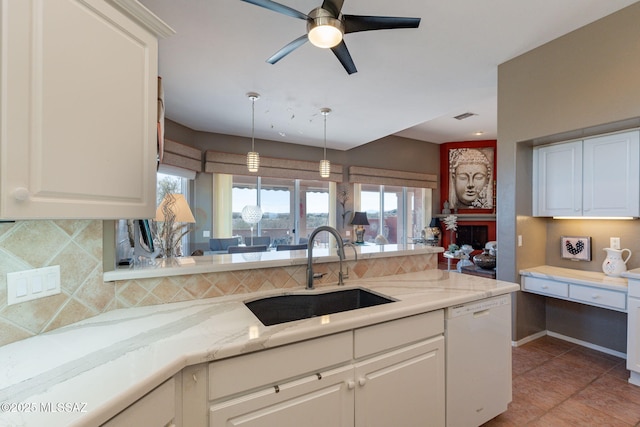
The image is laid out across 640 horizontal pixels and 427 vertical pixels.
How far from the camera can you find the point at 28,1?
31.5 inches

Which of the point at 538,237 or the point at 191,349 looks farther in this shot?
the point at 538,237

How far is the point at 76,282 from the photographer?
1185 mm

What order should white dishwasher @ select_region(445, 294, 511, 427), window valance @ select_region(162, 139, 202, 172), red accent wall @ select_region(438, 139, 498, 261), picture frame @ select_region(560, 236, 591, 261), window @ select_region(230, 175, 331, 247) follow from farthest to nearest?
red accent wall @ select_region(438, 139, 498, 261) < window @ select_region(230, 175, 331, 247) < window valance @ select_region(162, 139, 202, 172) < picture frame @ select_region(560, 236, 591, 261) < white dishwasher @ select_region(445, 294, 511, 427)

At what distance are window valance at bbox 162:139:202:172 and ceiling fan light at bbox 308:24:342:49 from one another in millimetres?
3169

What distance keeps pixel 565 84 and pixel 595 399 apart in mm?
2542

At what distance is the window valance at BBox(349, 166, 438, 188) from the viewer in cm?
661

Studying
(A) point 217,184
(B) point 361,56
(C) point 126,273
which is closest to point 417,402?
(C) point 126,273

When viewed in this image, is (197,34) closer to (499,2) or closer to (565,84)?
(499,2)

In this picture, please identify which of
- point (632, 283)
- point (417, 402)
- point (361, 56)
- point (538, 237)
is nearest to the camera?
point (417, 402)

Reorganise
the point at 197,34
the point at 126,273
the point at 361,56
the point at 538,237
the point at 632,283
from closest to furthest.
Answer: the point at 126,273
the point at 632,283
the point at 197,34
the point at 361,56
the point at 538,237

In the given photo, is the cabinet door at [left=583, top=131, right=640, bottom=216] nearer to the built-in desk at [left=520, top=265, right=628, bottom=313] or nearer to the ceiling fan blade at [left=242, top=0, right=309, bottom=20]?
the built-in desk at [left=520, top=265, right=628, bottom=313]

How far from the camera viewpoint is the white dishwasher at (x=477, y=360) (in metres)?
1.54

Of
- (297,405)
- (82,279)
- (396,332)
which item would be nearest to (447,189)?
(396,332)

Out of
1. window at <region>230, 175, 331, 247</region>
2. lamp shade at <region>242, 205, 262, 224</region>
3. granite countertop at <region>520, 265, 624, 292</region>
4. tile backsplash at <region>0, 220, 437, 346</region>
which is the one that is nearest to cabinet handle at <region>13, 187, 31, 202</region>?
tile backsplash at <region>0, 220, 437, 346</region>
